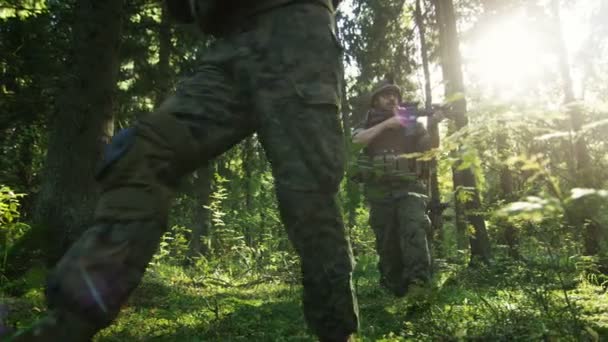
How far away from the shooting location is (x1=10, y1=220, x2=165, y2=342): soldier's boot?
156 centimetres

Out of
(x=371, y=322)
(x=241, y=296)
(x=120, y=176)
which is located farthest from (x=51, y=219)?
(x=120, y=176)

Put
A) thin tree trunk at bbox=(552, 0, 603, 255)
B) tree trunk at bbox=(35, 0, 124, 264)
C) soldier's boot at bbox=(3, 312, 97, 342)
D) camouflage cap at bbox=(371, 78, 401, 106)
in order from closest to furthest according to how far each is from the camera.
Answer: soldier's boot at bbox=(3, 312, 97, 342), tree trunk at bbox=(35, 0, 124, 264), thin tree trunk at bbox=(552, 0, 603, 255), camouflage cap at bbox=(371, 78, 401, 106)

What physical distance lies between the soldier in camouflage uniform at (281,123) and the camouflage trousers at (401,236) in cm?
327

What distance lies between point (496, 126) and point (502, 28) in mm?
12851

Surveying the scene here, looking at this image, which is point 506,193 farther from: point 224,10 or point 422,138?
point 224,10

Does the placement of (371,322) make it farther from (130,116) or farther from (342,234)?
(130,116)

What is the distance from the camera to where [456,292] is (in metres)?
5.14

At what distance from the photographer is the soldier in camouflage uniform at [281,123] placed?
76.5 inches

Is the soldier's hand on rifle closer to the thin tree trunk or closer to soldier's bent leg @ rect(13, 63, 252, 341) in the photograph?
the thin tree trunk

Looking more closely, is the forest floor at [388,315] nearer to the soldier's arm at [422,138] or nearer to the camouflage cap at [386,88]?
the soldier's arm at [422,138]

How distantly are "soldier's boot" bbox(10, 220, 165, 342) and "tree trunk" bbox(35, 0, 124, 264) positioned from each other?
3147 millimetres

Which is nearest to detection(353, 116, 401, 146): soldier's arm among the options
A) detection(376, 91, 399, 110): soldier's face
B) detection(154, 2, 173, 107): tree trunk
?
detection(376, 91, 399, 110): soldier's face

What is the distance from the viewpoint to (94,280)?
1613 millimetres

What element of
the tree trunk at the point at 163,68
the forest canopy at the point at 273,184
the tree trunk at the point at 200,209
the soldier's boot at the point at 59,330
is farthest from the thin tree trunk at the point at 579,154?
the tree trunk at the point at 200,209
